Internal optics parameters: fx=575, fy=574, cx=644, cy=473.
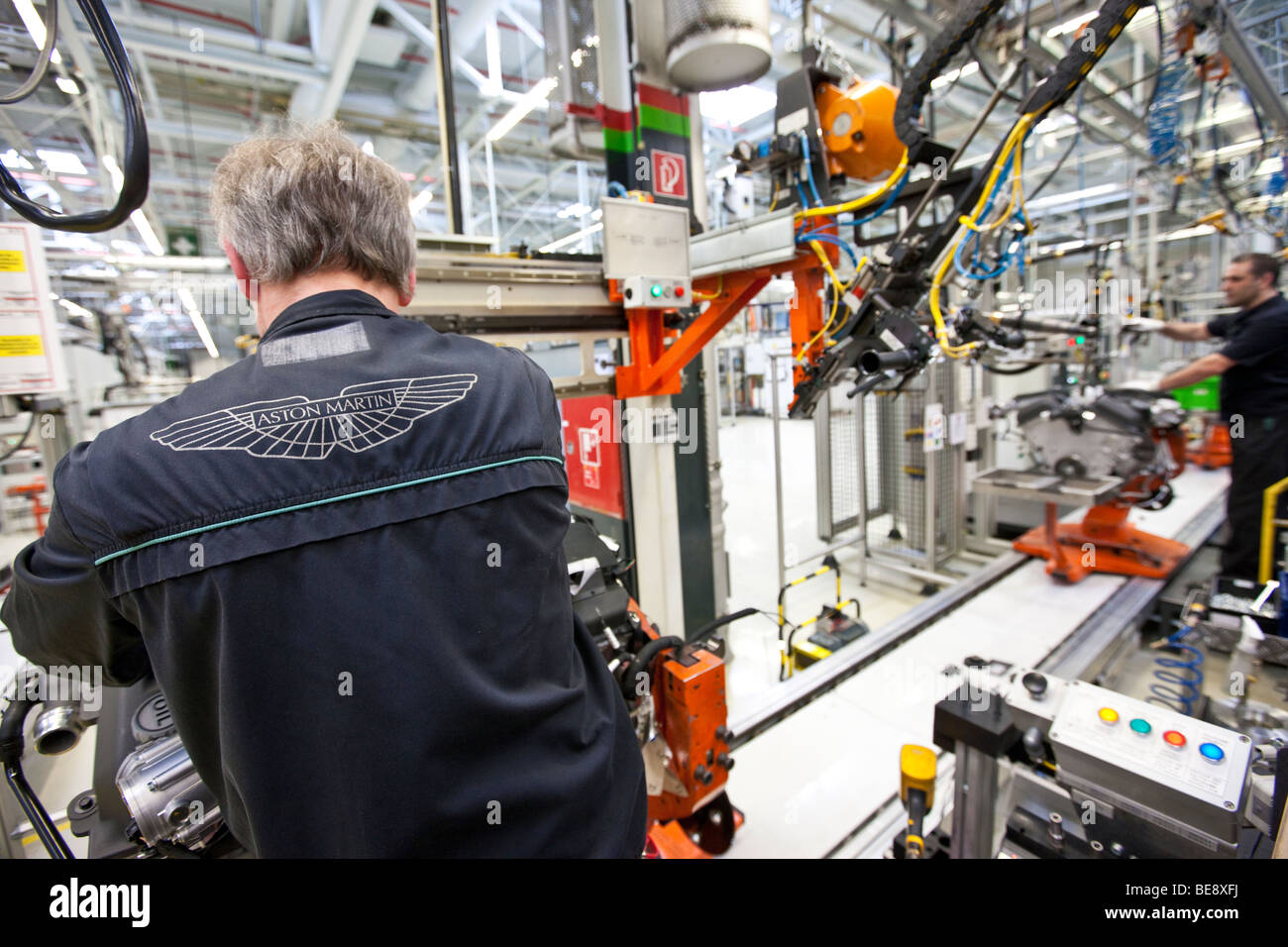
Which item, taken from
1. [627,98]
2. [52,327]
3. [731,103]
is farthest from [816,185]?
[731,103]

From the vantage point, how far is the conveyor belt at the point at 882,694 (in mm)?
2197

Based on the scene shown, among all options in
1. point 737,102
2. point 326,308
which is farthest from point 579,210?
point 326,308

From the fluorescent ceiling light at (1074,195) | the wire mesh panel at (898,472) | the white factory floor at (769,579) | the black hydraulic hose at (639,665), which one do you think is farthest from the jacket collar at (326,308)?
the fluorescent ceiling light at (1074,195)

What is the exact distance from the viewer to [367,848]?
0.77 metres

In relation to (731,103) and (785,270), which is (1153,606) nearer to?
(785,270)

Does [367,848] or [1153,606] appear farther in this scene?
[1153,606]

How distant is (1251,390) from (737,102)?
13.9ft

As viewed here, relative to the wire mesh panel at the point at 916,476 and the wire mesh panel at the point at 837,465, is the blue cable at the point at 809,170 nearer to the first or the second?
the wire mesh panel at the point at 916,476

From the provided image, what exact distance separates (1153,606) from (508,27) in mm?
6741

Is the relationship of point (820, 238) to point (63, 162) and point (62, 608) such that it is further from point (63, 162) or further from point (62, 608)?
point (63, 162)

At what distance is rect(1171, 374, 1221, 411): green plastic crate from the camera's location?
754 centimetres

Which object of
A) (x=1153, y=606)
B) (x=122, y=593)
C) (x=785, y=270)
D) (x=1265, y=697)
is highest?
(x=785, y=270)

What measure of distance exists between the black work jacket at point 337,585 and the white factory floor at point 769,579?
2248 mm

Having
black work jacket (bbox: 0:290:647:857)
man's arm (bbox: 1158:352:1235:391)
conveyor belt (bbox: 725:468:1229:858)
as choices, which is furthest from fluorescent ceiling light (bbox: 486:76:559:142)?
man's arm (bbox: 1158:352:1235:391)
